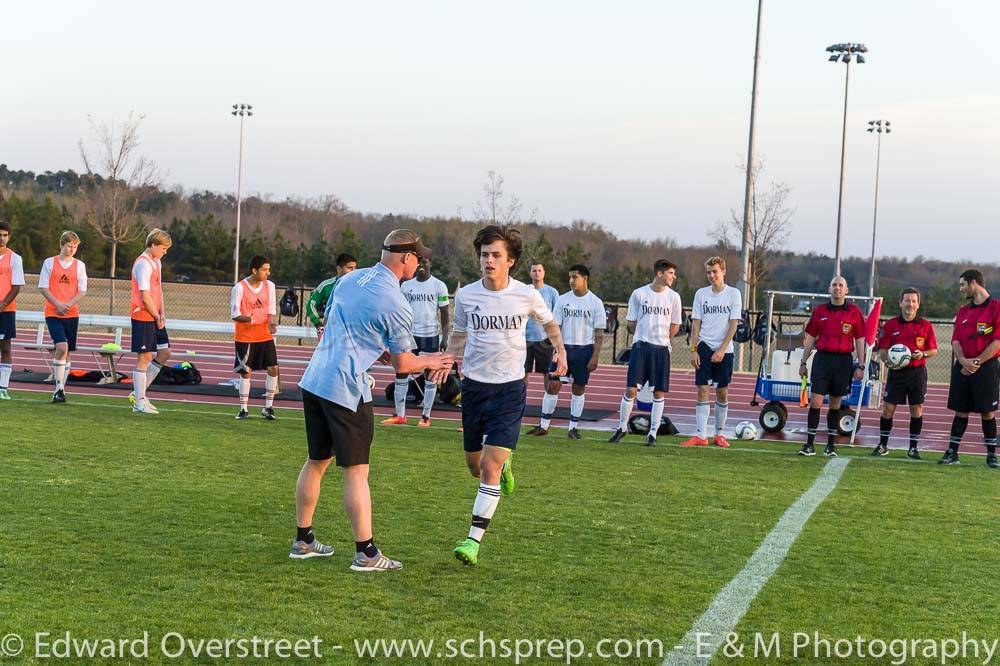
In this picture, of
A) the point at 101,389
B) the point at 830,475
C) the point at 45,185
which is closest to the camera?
the point at 830,475

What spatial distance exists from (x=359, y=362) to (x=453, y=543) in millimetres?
1528

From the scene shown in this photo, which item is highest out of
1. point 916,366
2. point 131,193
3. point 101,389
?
point 131,193

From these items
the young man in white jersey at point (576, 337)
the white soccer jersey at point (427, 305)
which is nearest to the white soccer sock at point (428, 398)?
the white soccer jersey at point (427, 305)

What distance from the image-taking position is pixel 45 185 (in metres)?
78.3

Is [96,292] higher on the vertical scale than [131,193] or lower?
lower

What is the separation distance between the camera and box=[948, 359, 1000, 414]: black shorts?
12078 millimetres

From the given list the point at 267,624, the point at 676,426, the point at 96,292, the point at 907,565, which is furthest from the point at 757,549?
the point at 96,292

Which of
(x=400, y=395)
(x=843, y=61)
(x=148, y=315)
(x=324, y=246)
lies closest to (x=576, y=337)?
(x=400, y=395)

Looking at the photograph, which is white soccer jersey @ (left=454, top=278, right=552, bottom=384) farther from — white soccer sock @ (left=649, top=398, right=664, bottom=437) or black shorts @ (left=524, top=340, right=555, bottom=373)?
black shorts @ (left=524, top=340, right=555, bottom=373)

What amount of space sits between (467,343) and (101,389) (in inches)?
447

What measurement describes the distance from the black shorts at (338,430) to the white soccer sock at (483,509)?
81 cm

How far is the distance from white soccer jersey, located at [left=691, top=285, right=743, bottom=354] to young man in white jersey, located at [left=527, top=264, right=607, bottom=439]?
46.4 inches

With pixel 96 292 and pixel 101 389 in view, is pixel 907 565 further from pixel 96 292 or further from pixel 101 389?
pixel 96 292

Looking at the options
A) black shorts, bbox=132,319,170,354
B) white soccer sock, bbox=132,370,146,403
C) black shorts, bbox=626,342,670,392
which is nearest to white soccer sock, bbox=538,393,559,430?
black shorts, bbox=626,342,670,392
